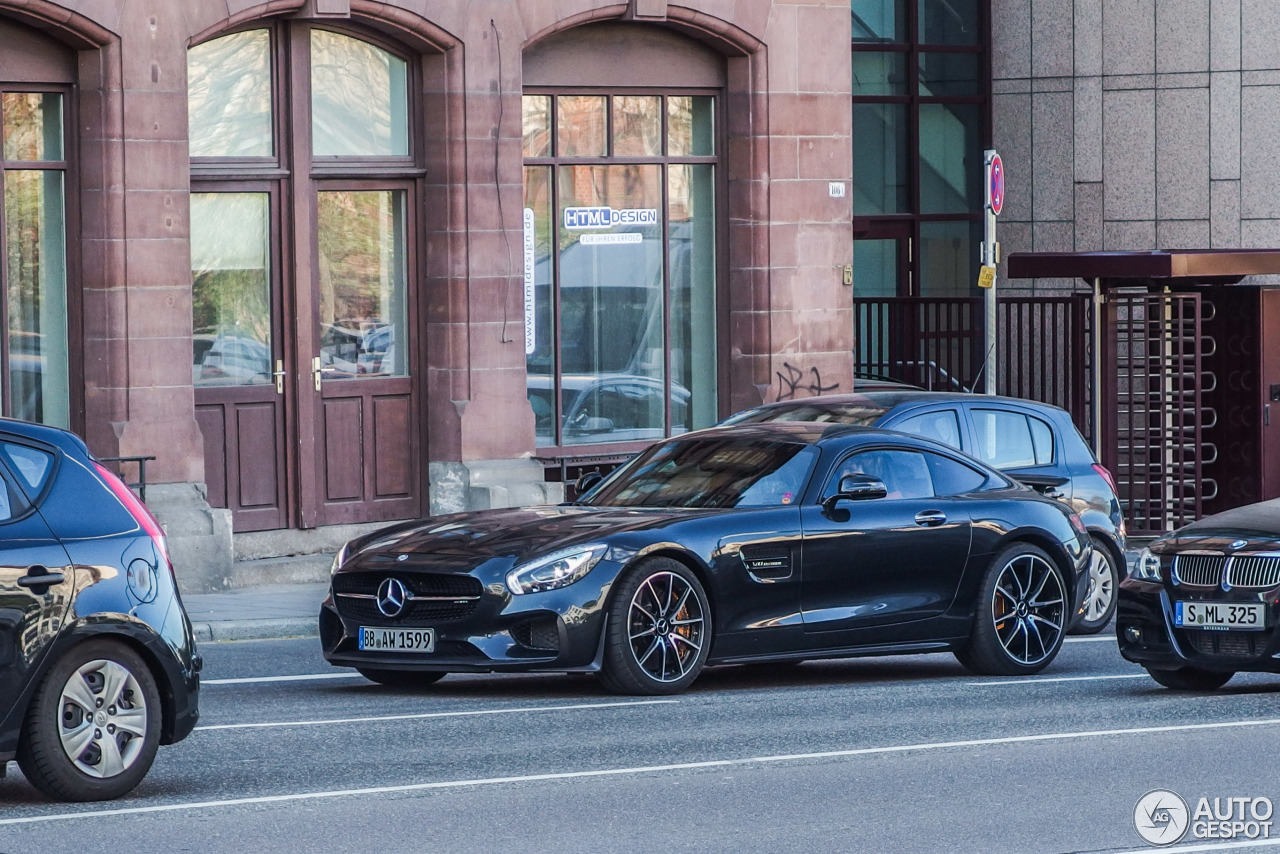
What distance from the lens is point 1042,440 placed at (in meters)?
15.1

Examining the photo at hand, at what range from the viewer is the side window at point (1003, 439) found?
48.5ft

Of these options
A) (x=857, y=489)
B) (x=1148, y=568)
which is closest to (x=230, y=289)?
(x=857, y=489)

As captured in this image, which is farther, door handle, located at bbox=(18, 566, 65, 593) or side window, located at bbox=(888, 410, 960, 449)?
side window, located at bbox=(888, 410, 960, 449)

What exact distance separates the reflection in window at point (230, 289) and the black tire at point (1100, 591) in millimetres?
6703

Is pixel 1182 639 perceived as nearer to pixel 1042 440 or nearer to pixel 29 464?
pixel 1042 440

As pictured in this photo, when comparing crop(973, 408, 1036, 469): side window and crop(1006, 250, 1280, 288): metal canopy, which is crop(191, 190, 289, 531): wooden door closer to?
crop(973, 408, 1036, 469): side window

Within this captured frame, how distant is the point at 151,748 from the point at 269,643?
607cm

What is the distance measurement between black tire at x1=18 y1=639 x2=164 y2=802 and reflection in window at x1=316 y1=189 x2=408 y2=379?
9.90m

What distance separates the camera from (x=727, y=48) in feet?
65.4

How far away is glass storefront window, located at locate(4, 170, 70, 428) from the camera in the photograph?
16.7m

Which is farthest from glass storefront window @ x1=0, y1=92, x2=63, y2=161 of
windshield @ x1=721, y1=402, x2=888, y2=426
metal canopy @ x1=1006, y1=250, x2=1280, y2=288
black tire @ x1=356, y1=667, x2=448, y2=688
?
metal canopy @ x1=1006, y1=250, x2=1280, y2=288

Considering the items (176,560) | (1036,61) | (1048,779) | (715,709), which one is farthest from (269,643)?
(1036,61)

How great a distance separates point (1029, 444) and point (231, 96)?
6.83 metres

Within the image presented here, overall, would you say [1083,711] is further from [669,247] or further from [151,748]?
[669,247]
